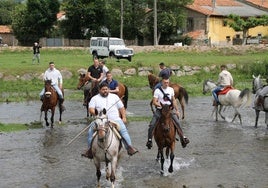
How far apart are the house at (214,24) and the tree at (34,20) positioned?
20484mm

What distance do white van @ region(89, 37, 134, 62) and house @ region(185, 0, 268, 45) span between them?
26.0 metres

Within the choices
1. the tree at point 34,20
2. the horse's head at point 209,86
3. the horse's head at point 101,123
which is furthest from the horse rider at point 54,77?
the tree at point 34,20

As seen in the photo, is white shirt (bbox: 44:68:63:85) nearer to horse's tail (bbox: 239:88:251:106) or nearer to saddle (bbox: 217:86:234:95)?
saddle (bbox: 217:86:234:95)

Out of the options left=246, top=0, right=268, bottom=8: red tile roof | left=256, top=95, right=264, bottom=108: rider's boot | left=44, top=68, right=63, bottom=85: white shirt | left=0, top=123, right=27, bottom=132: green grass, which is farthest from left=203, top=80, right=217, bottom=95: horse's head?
left=246, top=0, right=268, bottom=8: red tile roof

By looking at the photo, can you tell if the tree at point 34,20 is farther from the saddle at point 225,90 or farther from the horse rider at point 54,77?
the saddle at point 225,90

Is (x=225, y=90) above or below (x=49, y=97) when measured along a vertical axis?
above

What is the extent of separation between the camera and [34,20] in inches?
2997

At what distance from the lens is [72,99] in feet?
98.3

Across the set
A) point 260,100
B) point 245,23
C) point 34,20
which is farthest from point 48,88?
point 34,20

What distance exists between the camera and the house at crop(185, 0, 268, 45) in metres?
81.0

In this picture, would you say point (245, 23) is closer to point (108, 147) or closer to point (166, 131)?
point (166, 131)

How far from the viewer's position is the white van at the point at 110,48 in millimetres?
49250

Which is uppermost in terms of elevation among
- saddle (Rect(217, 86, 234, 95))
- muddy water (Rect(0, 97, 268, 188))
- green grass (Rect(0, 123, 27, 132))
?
saddle (Rect(217, 86, 234, 95))

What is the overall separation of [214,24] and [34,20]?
27.2 m
